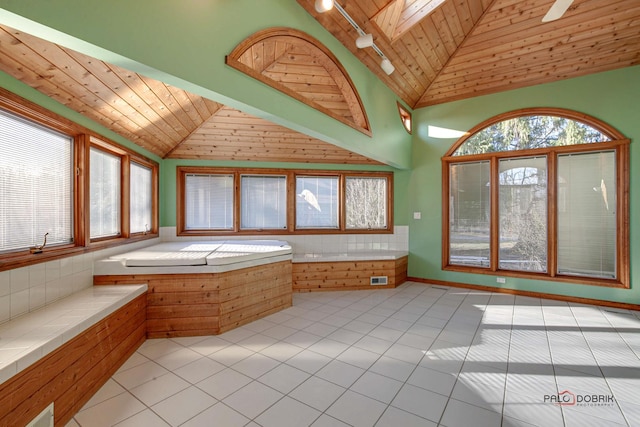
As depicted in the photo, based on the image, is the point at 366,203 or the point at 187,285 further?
the point at 366,203

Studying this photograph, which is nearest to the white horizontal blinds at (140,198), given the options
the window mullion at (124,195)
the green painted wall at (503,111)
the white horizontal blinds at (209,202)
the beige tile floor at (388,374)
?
the window mullion at (124,195)

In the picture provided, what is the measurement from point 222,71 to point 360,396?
257 centimetres

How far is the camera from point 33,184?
2148 millimetres

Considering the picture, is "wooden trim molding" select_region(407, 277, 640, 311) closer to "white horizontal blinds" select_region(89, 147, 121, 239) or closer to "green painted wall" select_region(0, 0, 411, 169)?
"green painted wall" select_region(0, 0, 411, 169)

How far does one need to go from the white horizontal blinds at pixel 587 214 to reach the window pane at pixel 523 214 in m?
0.21

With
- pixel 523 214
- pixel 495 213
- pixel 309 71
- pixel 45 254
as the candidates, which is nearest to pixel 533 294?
pixel 523 214

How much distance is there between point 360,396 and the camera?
2018 mm

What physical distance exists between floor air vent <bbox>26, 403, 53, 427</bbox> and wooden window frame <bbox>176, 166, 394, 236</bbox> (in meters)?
3.02

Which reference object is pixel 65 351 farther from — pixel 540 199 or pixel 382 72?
pixel 540 199

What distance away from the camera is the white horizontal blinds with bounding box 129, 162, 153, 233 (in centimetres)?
367

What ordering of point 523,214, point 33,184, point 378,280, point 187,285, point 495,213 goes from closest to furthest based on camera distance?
point 33,184, point 187,285, point 523,214, point 495,213, point 378,280

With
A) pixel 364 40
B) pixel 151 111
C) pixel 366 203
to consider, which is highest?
pixel 364 40

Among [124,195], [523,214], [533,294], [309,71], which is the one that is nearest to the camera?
[124,195]

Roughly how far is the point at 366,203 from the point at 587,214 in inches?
128
